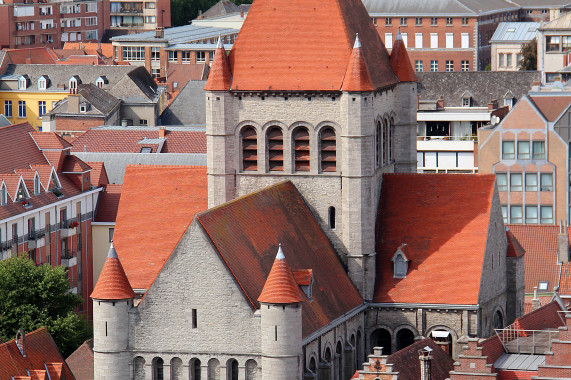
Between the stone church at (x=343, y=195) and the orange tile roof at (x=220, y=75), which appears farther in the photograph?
the orange tile roof at (x=220, y=75)

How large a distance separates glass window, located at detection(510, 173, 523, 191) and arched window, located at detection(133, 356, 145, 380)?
71484 millimetres

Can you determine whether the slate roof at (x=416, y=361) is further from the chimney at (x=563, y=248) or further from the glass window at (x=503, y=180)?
the glass window at (x=503, y=180)

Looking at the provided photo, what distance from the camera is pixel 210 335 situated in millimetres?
89625

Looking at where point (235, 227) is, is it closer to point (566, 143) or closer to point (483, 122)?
point (566, 143)

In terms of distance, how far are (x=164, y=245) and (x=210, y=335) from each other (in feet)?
48.2

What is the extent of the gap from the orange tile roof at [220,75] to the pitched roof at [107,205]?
43.7 meters

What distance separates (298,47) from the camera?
10406cm

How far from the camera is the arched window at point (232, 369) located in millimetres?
89688

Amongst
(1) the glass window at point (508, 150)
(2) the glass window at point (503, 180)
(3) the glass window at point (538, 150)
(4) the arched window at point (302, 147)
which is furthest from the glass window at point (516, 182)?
(4) the arched window at point (302, 147)

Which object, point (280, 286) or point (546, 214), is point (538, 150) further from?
point (280, 286)

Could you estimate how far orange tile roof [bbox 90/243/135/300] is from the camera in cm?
8994

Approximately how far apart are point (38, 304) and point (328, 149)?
24557 mm

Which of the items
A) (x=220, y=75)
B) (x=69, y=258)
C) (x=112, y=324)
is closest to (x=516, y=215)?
(x=69, y=258)

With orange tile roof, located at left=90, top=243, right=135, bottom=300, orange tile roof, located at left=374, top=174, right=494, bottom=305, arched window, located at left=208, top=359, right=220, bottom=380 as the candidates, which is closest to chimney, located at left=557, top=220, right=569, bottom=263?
orange tile roof, located at left=374, top=174, right=494, bottom=305
